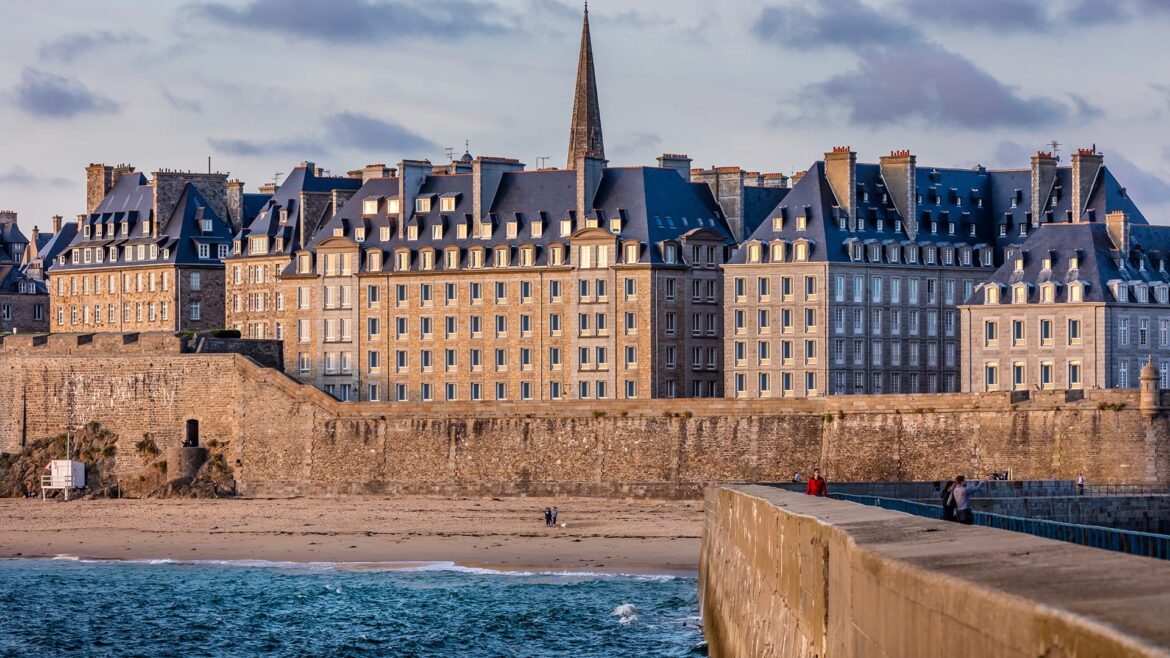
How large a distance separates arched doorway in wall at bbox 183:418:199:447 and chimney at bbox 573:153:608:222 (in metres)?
15.8

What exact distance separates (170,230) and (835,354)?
3439 cm

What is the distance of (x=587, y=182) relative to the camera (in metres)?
74.7

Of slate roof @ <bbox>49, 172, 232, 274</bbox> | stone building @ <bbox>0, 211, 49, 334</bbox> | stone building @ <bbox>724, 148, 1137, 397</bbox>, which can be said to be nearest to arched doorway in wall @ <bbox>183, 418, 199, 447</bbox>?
stone building @ <bbox>724, 148, 1137, 397</bbox>

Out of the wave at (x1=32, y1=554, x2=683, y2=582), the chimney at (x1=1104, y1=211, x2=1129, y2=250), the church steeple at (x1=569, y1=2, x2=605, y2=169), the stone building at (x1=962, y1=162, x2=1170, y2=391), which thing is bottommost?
the wave at (x1=32, y1=554, x2=683, y2=582)

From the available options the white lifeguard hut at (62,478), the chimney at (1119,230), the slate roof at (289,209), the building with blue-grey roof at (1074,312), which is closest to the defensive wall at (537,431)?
the white lifeguard hut at (62,478)

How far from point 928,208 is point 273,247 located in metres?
28.4

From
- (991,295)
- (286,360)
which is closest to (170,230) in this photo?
(286,360)

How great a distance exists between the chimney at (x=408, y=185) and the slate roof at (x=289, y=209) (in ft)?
20.1

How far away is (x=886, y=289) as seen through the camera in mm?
72000

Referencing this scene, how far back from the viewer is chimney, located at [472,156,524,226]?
7600 cm

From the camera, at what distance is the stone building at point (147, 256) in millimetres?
90125

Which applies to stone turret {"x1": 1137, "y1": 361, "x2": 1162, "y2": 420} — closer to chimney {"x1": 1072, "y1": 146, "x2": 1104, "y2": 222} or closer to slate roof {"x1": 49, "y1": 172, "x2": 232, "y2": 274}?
chimney {"x1": 1072, "y1": 146, "x2": 1104, "y2": 222}

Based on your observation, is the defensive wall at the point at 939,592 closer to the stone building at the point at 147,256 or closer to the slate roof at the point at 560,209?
the slate roof at the point at 560,209

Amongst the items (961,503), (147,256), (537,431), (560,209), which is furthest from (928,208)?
(961,503)
